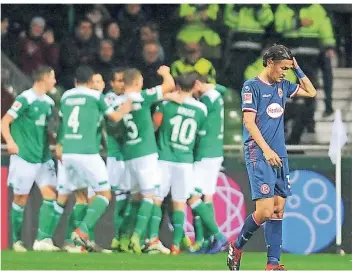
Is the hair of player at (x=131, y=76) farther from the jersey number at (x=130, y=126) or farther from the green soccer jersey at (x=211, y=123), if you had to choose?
the green soccer jersey at (x=211, y=123)

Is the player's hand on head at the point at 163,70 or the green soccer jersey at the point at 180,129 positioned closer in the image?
the green soccer jersey at the point at 180,129

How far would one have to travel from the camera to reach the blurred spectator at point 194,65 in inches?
559

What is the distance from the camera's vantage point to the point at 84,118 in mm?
14039

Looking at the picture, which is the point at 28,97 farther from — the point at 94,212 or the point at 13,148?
the point at 94,212

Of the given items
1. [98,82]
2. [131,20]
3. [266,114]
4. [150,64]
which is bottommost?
[266,114]

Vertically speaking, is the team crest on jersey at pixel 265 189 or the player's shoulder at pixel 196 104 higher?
the player's shoulder at pixel 196 104

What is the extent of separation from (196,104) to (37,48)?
206cm

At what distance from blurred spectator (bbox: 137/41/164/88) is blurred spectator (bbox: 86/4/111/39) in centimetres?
62

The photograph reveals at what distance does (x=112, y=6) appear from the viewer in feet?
48.1

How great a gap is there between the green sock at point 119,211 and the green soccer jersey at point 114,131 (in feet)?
1.52

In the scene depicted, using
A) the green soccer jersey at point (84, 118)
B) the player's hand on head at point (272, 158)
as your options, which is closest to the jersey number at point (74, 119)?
the green soccer jersey at point (84, 118)

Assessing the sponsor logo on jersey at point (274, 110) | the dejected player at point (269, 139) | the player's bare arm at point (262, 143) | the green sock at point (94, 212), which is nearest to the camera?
the player's bare arm at point (262, 143)

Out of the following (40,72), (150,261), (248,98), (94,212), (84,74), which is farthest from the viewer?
(40,72)

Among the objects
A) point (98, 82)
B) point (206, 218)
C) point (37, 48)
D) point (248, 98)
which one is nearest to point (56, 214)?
point (98, 82)
